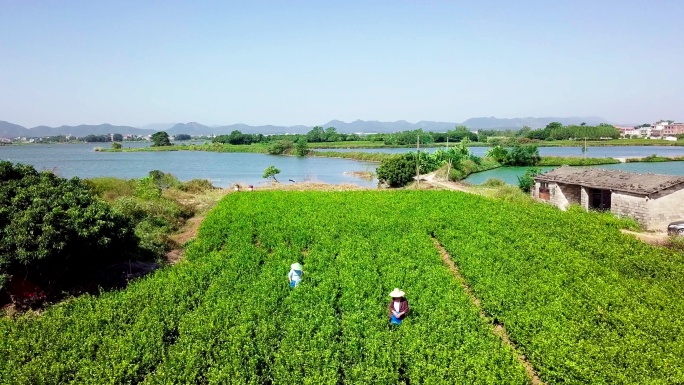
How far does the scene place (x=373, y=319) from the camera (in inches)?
395

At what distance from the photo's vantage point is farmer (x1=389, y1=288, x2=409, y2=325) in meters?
10.1

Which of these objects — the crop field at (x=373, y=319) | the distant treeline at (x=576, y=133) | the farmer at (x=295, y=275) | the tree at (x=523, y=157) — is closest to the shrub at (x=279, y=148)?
the tree at (x=523, y=157)

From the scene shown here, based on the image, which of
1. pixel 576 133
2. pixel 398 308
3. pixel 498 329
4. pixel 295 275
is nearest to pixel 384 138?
pixel 576 133

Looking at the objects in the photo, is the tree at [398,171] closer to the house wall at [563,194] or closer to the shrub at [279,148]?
the house wall at [563,194]

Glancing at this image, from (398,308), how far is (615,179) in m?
20.7

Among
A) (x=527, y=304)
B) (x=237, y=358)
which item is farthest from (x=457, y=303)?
(x=237, y=358)

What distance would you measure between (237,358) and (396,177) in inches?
1434

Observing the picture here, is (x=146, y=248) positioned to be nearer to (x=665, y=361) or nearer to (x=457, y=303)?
(x=457, y=303)

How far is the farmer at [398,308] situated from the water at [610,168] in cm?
3911

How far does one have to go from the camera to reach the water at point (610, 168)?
49825 mm

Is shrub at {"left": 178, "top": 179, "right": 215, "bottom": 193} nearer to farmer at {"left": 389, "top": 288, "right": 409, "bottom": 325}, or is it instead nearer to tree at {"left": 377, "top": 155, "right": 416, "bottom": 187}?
tree at {"left": 377, "top": 155, "right": 416, "bottom": 187}

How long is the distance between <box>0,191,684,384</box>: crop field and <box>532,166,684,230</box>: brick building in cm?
573

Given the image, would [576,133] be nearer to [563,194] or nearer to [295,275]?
[563,194]

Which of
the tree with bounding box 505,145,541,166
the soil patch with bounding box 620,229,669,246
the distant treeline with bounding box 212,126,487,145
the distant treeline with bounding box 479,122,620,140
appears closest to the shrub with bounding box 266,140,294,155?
the distant treeline with bounding box 212,126,487,145
